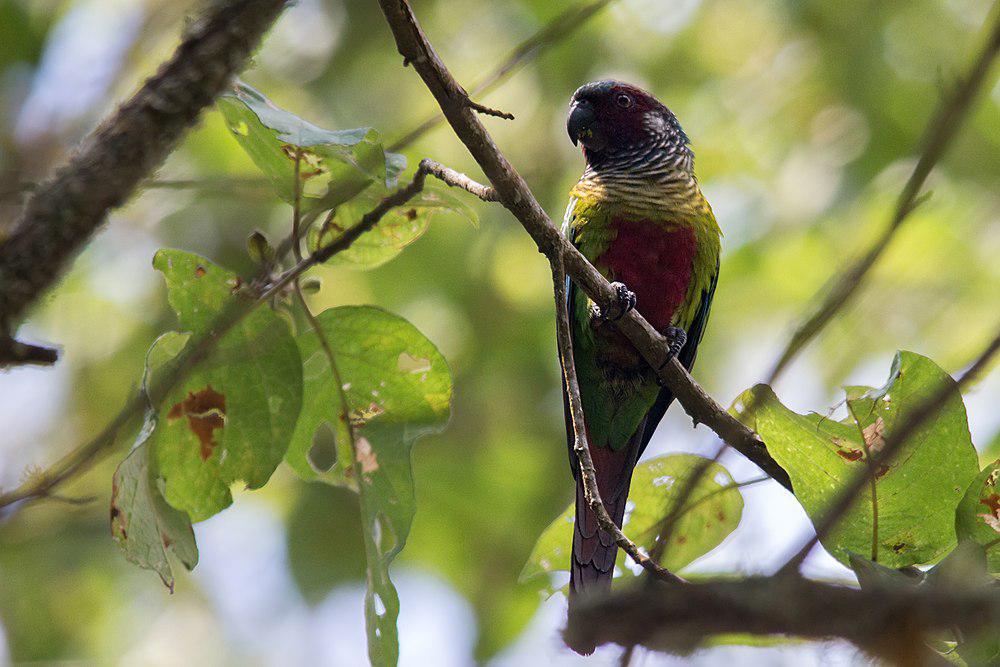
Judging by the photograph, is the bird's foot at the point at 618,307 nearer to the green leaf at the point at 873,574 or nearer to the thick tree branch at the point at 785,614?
the green leaf at the point at 873,574

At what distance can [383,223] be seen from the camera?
2973mm

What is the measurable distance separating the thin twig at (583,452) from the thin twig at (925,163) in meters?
0.68

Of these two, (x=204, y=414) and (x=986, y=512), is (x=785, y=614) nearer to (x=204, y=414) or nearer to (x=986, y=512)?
(x=986, y=512)

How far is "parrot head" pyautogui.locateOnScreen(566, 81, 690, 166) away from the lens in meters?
5.18

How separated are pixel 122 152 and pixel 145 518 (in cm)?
119

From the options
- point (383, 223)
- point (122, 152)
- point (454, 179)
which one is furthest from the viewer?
point (383, 223)

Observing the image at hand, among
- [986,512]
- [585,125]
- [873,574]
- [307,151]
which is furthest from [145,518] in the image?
[585,125]

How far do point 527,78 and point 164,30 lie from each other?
2494 mm

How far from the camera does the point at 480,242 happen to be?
22.7 feet

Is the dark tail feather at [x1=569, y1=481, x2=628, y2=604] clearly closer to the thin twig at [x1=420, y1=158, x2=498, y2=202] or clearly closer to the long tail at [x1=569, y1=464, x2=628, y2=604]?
the long tail at [x1=569, y1=464, x2=628, y2=604]

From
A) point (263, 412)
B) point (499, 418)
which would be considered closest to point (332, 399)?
point (263, 412)

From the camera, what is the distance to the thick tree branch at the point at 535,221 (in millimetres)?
2365

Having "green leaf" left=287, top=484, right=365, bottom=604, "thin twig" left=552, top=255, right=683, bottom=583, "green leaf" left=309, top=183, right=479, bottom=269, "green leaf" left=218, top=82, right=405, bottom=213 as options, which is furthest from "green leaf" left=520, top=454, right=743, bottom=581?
"green leaf" left=287, top=484, right=365, bottom=604

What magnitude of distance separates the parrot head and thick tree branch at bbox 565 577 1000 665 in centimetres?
414
